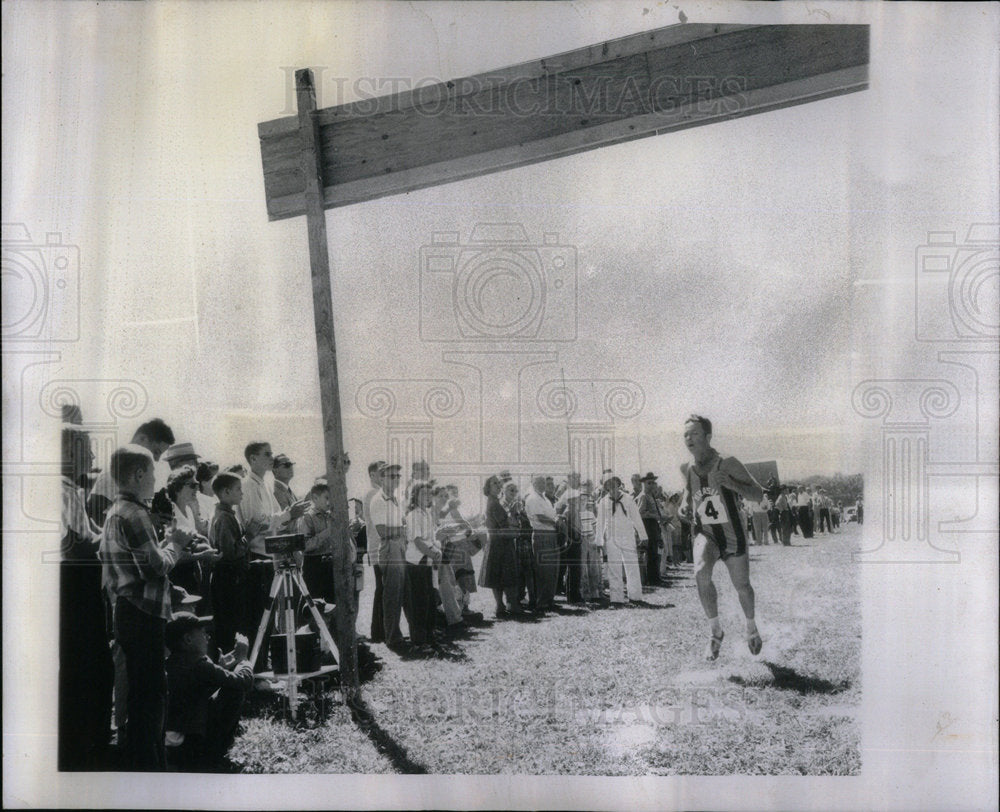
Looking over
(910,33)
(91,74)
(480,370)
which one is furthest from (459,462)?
(910,33)

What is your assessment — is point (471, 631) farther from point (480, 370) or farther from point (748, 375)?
point (748, 375)

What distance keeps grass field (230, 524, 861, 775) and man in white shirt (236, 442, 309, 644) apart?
1.22ft

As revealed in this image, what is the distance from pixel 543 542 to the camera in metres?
3.44

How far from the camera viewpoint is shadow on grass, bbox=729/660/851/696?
3.50 meters

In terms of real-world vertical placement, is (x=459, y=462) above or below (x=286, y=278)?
below

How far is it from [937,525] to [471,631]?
70.6 inches

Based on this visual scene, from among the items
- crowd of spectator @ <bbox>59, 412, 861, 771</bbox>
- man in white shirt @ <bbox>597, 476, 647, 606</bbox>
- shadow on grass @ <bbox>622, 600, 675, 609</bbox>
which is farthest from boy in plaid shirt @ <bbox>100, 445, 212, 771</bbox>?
shadow on grass @ <bbox>622, 600, 675, 609</bbox>

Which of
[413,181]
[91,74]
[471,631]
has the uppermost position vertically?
[91,74]

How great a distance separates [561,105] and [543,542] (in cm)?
163

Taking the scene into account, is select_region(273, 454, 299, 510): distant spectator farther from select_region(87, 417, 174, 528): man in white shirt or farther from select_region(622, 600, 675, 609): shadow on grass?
select_region(622, 600, 675, 609): shadow on grass

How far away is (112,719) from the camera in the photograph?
352 cm

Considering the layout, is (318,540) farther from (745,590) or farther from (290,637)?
(745,590)

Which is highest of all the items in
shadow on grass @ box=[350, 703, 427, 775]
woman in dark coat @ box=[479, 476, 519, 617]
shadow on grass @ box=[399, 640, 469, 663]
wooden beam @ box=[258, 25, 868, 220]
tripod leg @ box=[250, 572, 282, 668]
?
wooden beam @ box=[258, 25, 868, 220]

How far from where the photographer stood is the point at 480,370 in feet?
11.6
